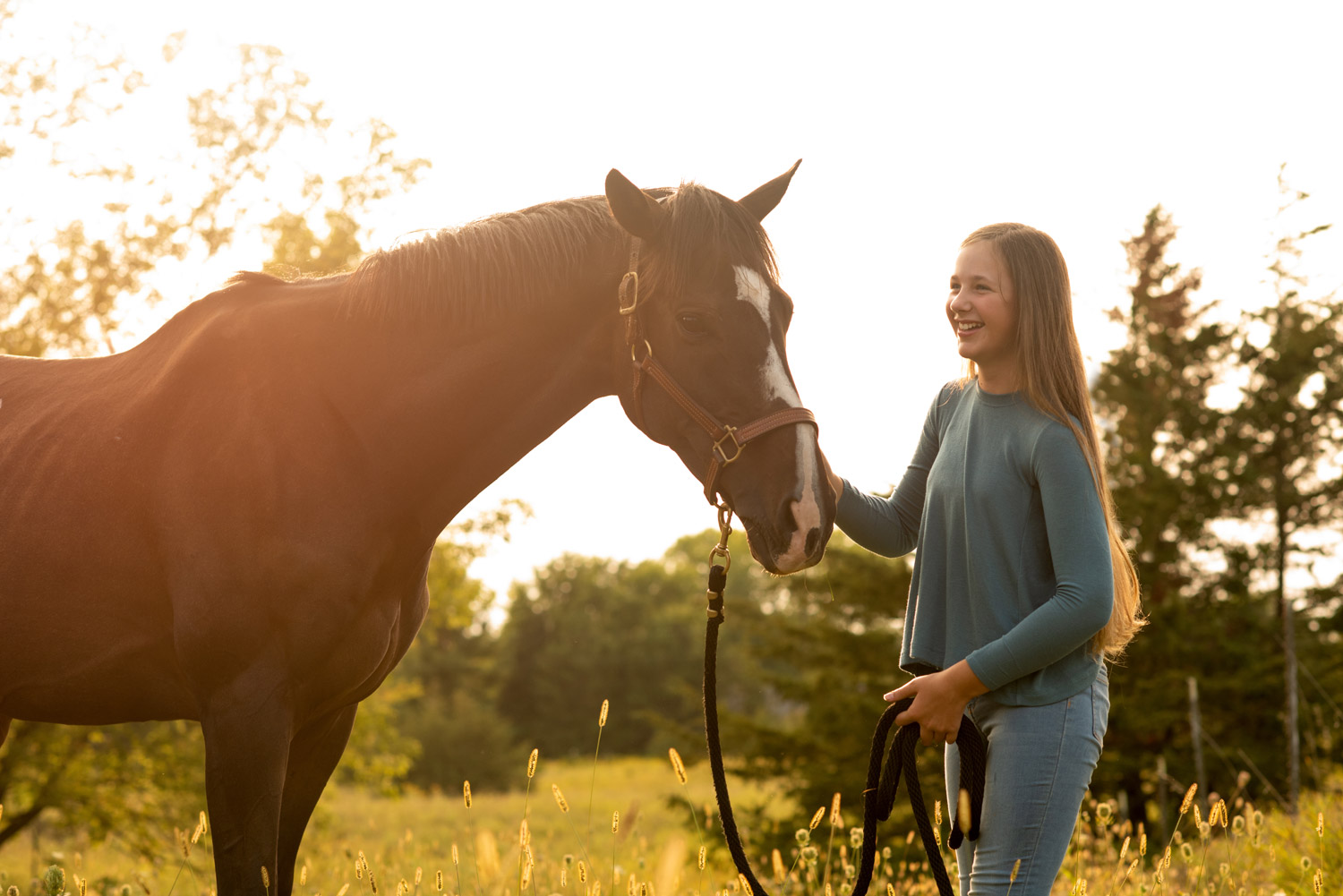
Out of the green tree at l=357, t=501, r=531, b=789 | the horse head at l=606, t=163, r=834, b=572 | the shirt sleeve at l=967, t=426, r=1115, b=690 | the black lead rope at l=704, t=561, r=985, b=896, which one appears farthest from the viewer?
the green tree at l=357, t=501, r=531, b=789

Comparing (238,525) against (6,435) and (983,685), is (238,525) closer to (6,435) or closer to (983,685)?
(6,435)

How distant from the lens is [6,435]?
2.92 metres

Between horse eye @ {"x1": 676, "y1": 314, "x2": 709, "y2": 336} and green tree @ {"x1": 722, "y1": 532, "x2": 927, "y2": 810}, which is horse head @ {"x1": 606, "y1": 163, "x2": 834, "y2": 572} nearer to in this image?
horse eye @ {"x1": 676, "y1": 314, "x2": 709, "y2": 336}

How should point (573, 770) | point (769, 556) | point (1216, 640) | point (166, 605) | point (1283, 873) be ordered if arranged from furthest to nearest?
1. point (573, 770)
2. point (1216, 640)
3. point (1283, 873)
4. point (166, 605)
5. point (769, 556)

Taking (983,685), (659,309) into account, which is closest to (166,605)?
(659,309)

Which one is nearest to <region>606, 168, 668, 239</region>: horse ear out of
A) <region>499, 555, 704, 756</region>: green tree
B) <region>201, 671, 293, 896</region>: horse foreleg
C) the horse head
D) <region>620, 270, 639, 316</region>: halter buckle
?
the horse head

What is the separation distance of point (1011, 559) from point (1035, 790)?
51cm

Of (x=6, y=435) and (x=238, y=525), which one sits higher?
(x=6, y=435)

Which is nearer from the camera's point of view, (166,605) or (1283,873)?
(166,605)

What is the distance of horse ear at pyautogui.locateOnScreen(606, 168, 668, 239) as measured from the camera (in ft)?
8.57

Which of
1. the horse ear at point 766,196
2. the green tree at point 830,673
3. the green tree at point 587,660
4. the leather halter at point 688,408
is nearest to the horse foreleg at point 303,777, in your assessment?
the leather halter at point 688,408

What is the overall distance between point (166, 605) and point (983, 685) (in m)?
2.09

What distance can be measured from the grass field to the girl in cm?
63

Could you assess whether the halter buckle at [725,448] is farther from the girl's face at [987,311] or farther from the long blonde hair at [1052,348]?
the long blonde hair at [1052,348]
